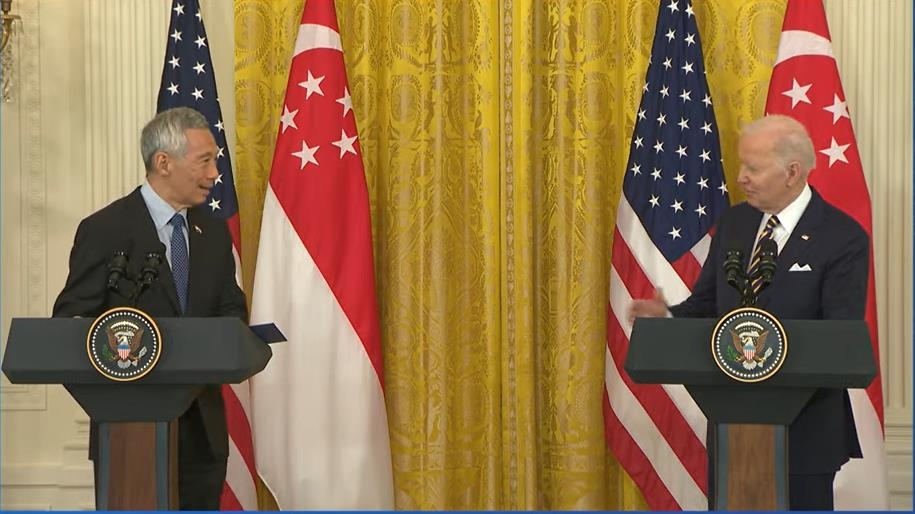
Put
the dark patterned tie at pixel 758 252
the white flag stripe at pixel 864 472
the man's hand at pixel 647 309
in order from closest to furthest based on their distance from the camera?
1. the dark patterned tie at pixel 758 252
2. the man's hand at pixel 647 309
3. the white flag stripe at pixel 864 472

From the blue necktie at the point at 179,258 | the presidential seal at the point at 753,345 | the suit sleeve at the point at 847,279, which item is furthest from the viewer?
the blue necktie at the point at 179,258

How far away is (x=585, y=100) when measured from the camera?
5.28 m

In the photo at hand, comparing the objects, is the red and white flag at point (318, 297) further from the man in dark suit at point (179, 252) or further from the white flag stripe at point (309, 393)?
the man in dark suit at point (179, 252)

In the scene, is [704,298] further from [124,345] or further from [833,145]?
[124,345]

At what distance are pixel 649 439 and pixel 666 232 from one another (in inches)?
34.4

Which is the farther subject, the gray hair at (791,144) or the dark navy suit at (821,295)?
the gray hair at (791,144)

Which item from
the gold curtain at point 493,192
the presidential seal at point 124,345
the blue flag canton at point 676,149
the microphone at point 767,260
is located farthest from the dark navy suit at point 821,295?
the presidential seal at point 124,345

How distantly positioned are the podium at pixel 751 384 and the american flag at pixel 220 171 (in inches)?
89.0

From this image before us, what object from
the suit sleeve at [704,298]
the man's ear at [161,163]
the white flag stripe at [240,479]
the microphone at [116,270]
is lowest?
the white flag stripe at [240,479]

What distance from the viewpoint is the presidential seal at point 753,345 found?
10.4 feet

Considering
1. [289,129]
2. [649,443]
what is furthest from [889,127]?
[289,129]

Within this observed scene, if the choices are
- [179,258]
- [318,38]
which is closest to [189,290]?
[179,258]

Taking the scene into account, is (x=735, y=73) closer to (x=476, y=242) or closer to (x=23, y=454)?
(x=476, y=242)

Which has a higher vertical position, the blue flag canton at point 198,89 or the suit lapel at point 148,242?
the blue flag canton at point 198,89
